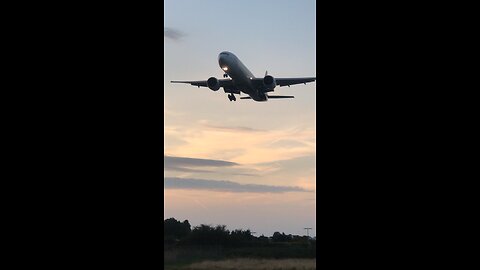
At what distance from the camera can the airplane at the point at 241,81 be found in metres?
19.4

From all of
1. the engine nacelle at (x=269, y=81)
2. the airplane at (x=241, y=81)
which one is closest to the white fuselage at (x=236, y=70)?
the airplane at (x=241, y=81)

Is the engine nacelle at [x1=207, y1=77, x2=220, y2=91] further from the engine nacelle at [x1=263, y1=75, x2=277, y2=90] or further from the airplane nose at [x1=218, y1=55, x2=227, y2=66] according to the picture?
the engine nacelle at [x1=263, y1=75, x2=277, y2=90]

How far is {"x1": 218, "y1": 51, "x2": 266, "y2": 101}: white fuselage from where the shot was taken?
63.7 feet

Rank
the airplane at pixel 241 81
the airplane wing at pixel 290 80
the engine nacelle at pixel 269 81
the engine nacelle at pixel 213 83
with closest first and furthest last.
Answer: the engine nacelle at pixel 213 83, the engine nacelle at pixel 269 81, the airplane at pixel 241 81, the airplane wing at pixel 290 80

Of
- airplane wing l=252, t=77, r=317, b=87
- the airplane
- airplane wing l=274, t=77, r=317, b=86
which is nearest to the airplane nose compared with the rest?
the airplane

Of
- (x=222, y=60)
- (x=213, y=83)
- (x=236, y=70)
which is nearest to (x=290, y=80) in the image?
(x=236, y=70)

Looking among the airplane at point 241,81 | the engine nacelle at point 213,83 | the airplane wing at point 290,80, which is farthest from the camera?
the airplane wing at point 290,80

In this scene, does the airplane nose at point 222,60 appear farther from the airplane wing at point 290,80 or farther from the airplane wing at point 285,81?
the airplane wing at point 290,80

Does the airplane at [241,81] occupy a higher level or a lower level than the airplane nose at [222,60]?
lower

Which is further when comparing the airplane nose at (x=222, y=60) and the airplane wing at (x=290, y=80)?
the airplane wing at (x=290, y=80)
